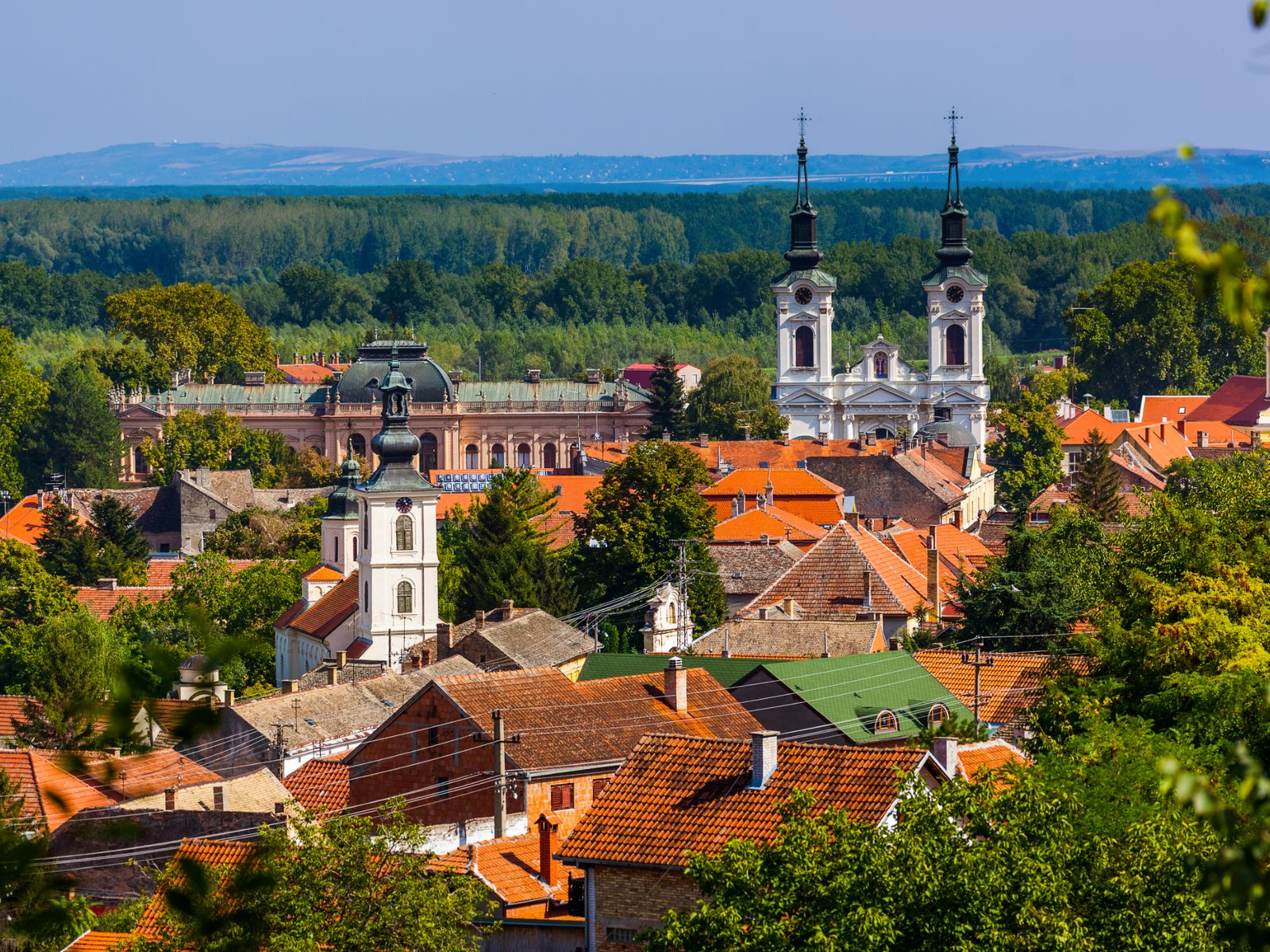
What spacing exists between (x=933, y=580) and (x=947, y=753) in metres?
29.9

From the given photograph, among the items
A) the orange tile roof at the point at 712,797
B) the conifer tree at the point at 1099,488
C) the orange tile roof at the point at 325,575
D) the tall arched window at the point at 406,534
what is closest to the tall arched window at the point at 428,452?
the conifer tree at the point at 1099,488

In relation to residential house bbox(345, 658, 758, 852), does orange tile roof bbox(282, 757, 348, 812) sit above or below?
below

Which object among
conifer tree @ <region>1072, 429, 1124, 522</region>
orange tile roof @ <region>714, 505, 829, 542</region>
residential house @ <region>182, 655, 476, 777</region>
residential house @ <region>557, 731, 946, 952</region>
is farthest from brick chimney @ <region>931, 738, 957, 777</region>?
conifer tree @ <region>1072, 429, 1124, 522</region>

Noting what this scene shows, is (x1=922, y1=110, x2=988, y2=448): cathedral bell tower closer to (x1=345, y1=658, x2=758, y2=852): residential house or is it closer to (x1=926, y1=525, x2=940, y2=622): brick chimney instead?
(x1=926, y1=525, x2=940, y2=622): brick chimney

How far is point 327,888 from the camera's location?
23.4m

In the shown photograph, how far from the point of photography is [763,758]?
81.1ft

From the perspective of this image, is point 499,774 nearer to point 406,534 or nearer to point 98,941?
point 98,941

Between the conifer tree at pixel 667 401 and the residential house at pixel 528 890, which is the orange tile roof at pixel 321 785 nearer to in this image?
the residential house at pixel 528 890

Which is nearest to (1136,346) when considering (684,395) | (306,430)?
(684,395)

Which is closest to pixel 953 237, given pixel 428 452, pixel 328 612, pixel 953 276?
pixel 953 276

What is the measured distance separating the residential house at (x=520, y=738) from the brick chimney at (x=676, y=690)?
1cm

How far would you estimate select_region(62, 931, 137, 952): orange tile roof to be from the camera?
25578 mm

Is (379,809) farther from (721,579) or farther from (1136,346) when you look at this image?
(1136,346)

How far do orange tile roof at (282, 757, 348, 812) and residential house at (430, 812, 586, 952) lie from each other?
677cm
